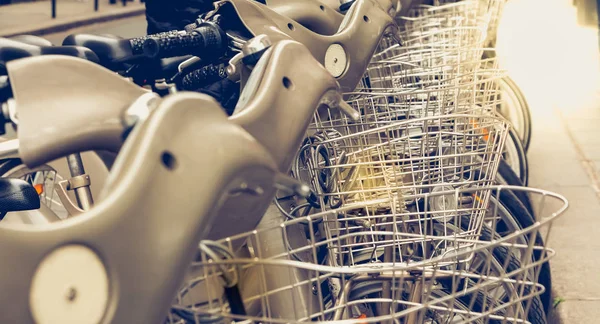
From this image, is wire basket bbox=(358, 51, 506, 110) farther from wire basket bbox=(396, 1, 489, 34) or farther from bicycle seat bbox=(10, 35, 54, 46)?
bicycle seat bbox=(10, 35, 54, 46)

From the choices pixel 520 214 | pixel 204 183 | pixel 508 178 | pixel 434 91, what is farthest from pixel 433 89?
pixel 204 183

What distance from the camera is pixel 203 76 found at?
1.76 metres

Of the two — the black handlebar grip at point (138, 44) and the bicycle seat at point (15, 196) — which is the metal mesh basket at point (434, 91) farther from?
the bicycle seat at point (15, 196)

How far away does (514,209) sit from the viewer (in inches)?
97.7

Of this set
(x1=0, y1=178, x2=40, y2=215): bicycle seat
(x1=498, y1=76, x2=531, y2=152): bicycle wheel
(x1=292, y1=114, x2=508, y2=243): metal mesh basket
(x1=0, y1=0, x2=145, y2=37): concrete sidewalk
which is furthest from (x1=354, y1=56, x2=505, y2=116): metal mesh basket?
(x1=0, y1=0, x2=145, y2=37): concrete sidewalk

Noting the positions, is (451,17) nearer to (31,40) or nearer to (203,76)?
(203,76)

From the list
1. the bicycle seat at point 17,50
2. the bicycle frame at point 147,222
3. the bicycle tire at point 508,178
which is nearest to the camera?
the bicycle frame at point 147,222

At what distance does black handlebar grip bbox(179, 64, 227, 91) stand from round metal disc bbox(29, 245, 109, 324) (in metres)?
0.88

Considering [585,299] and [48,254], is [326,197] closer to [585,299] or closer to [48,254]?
[48,254]

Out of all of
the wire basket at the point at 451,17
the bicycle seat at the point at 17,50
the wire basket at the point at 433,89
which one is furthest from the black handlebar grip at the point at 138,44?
the wire basket at the point at 451,17

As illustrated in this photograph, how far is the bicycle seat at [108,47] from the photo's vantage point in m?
1.49

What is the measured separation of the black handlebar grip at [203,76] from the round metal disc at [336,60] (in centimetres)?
29

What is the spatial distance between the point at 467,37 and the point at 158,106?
2.31 meters

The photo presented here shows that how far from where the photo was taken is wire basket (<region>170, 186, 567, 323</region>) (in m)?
1.11
